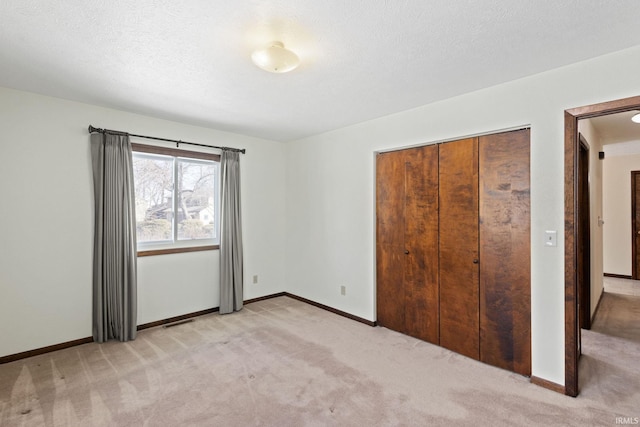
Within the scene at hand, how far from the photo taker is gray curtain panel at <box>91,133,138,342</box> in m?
3.12

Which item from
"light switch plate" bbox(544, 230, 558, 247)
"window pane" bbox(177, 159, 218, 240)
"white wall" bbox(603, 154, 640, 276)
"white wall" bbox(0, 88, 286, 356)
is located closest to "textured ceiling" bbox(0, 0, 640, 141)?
"white wall" bbox(0, 88, 286, 356)

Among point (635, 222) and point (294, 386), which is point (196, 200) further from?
point (635, 222)

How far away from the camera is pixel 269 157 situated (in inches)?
187

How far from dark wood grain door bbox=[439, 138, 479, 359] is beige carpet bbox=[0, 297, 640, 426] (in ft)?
0.72

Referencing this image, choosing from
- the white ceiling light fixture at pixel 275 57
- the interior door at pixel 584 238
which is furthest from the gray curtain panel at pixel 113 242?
the interior door at pixel 584 238

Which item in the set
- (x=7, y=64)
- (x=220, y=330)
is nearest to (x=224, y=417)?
(x=220, y=330)

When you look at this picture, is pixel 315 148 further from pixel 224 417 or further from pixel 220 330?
pixel 224 417

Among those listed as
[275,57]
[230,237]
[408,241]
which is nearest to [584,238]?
[408,241]

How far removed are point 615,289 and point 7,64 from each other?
260 inches

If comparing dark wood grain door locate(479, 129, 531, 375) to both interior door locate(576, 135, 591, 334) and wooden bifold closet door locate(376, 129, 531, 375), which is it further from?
interior door locate(576, 135, 591, 334)

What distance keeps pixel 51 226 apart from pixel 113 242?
0.53 metres

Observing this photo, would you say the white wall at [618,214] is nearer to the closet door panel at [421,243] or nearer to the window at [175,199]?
the closet door panel at [421,243]

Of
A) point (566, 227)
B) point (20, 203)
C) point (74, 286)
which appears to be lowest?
point (74, 286)

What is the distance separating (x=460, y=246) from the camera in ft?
9.38
